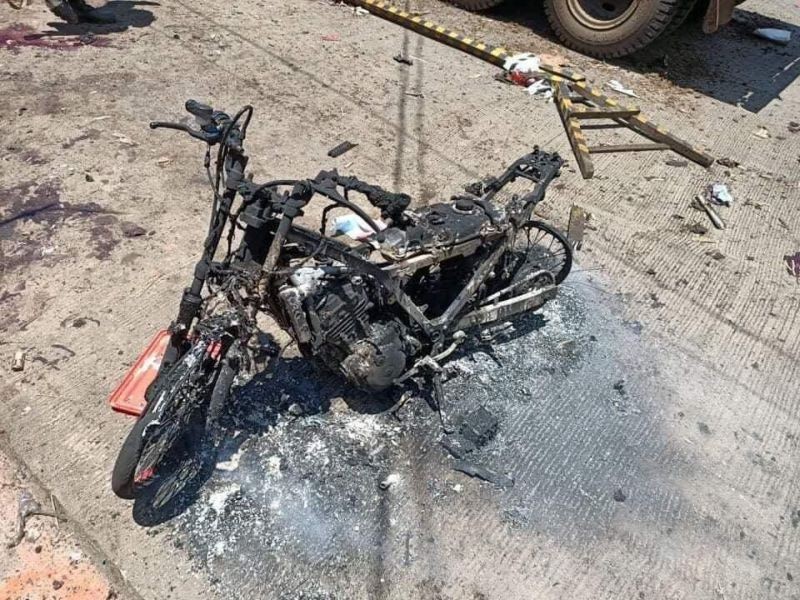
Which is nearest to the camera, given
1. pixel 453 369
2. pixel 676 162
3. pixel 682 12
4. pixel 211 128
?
pixel 211 128

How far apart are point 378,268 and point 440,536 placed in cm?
138

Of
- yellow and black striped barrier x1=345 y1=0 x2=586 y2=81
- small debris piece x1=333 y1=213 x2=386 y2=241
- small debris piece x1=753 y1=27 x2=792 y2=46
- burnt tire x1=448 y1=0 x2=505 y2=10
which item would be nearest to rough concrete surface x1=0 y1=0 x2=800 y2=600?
yellow and black striped barrier x1=345 y1=0 x2=586 y2=81

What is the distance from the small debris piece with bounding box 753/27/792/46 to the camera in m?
9.10

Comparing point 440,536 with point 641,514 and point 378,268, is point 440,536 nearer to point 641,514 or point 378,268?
point 641,514

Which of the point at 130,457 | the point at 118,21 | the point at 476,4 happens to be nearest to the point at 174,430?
the point at 130,457

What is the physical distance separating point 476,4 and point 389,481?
786 centimetres

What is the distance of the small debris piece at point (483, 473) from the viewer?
131 inches

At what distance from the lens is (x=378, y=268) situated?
296cm

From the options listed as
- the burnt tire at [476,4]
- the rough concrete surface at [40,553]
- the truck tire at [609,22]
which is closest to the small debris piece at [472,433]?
the rough concrete surface at [40,553]

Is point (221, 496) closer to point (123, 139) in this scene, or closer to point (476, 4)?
point (123, 139)

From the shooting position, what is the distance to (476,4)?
8.95 metres

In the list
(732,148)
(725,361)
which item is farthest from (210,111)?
(732,148)

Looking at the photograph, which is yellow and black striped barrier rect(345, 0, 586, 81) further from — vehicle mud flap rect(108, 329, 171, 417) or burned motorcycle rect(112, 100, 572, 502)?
vehicle mud flap rect(108, 329, 171, 417)

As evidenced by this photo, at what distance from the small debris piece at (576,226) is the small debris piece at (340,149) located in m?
2.14
